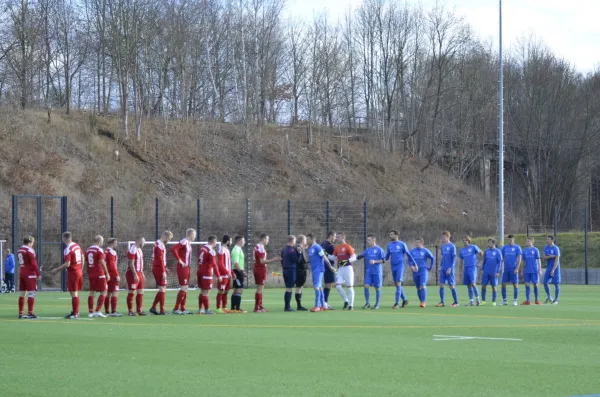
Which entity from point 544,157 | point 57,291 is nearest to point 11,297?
point 57,291

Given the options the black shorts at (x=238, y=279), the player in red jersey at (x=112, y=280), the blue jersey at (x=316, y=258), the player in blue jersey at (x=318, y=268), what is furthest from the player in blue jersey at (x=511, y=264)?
the player in red jersey at (x=112, y=280)

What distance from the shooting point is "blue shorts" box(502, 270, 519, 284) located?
27.9 metres

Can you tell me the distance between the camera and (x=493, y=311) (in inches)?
966

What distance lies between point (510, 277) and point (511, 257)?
655 millimetres

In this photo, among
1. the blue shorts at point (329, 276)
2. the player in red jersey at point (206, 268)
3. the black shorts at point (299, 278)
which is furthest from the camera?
the blue shorts at point (329, 276)

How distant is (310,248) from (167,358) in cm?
1214

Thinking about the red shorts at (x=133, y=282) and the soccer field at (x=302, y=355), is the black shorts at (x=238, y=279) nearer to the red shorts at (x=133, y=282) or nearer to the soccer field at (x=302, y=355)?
the soccer field at (x=302, y=355)

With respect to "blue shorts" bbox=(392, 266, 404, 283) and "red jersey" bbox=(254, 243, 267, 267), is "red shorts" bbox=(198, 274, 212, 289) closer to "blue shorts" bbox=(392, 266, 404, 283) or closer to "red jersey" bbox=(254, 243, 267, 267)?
"red jersey" bbox=(254, 243, 267, 267)

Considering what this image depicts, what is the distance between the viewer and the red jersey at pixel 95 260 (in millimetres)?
21609

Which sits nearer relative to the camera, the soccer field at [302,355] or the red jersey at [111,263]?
the soccer field at [302,355]

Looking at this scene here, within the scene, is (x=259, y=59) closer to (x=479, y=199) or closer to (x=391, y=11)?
(x=391, y=11)

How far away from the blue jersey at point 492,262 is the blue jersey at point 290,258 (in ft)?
20.6

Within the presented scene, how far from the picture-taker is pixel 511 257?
2827 cm

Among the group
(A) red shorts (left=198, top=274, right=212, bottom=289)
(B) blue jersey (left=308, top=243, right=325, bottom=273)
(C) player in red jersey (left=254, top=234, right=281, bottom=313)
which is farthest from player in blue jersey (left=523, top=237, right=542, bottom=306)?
(A) red shorts (left=198, top=274, right=212, bottom=289)
